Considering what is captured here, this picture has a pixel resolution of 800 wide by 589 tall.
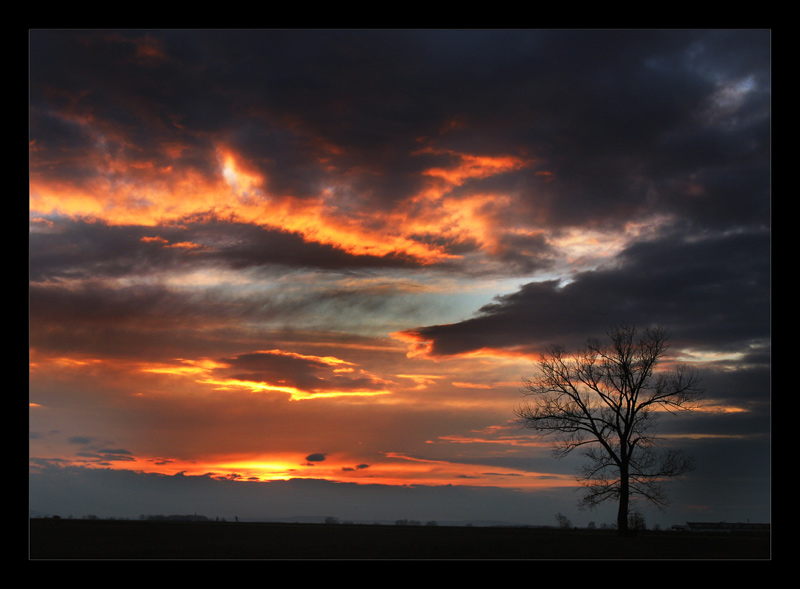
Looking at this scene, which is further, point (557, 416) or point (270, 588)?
point (557, 416)

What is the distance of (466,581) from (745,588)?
43.1 feet

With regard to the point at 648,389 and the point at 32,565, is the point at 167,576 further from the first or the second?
the point at 648,389

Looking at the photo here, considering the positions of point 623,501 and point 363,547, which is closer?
point 363,547

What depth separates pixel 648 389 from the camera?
158ft

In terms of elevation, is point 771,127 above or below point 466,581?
above

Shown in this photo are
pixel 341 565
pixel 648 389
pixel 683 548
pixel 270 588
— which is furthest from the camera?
pixel 648 389

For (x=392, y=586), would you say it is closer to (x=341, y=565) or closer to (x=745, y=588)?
(x=341, y=565)

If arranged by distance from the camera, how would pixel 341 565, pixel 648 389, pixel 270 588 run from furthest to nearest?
pixel 648 389 → pixel 341 565 → pixel 270 588

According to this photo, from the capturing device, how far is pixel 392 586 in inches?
1131

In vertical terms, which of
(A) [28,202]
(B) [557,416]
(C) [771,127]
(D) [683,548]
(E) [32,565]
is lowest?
(D) [683,548]

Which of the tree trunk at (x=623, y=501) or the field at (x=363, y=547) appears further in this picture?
the tree trunk at (x=623, y=501)

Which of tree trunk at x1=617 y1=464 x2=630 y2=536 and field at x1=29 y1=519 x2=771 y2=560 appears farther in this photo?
tree trunk at x1=617 y1=464 x2=630 y2=536
